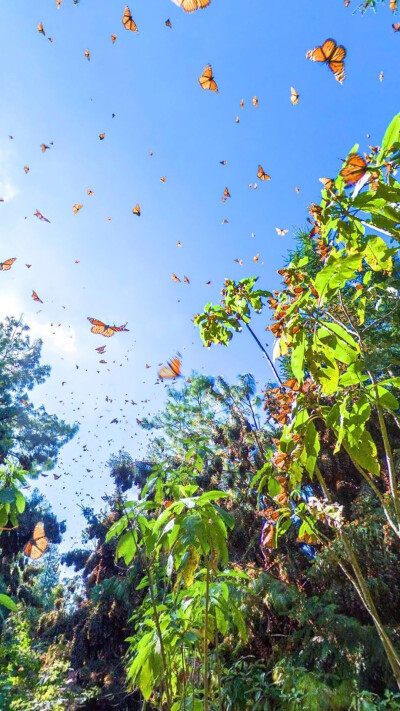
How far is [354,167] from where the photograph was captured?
837mm

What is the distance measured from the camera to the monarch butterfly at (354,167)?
2.73 feet

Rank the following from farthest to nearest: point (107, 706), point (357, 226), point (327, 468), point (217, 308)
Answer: point (327, 468) < point (107, 706) < point (217, 308) < point (357, 226)

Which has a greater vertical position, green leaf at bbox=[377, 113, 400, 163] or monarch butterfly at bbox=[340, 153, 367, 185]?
monarch butterfly at bbox=[340, 153, 367, 185]

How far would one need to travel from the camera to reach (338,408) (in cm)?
93

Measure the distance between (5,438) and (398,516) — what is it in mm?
12947

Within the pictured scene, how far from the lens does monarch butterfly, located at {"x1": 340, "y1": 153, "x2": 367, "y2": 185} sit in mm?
833

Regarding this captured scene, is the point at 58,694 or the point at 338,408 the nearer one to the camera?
the point at 338,408

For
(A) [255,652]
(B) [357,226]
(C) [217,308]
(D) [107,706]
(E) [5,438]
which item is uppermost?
(E) [5,438]

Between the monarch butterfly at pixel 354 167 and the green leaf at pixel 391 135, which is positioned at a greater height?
the monarch butterfly at pixel 354 167

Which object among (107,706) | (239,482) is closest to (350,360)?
(239,482)

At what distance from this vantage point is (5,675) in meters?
4.65

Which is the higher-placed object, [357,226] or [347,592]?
[357,226]

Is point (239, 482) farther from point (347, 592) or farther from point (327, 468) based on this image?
point (347, 592)

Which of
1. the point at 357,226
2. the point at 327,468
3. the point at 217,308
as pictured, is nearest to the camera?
the point at 357,226
